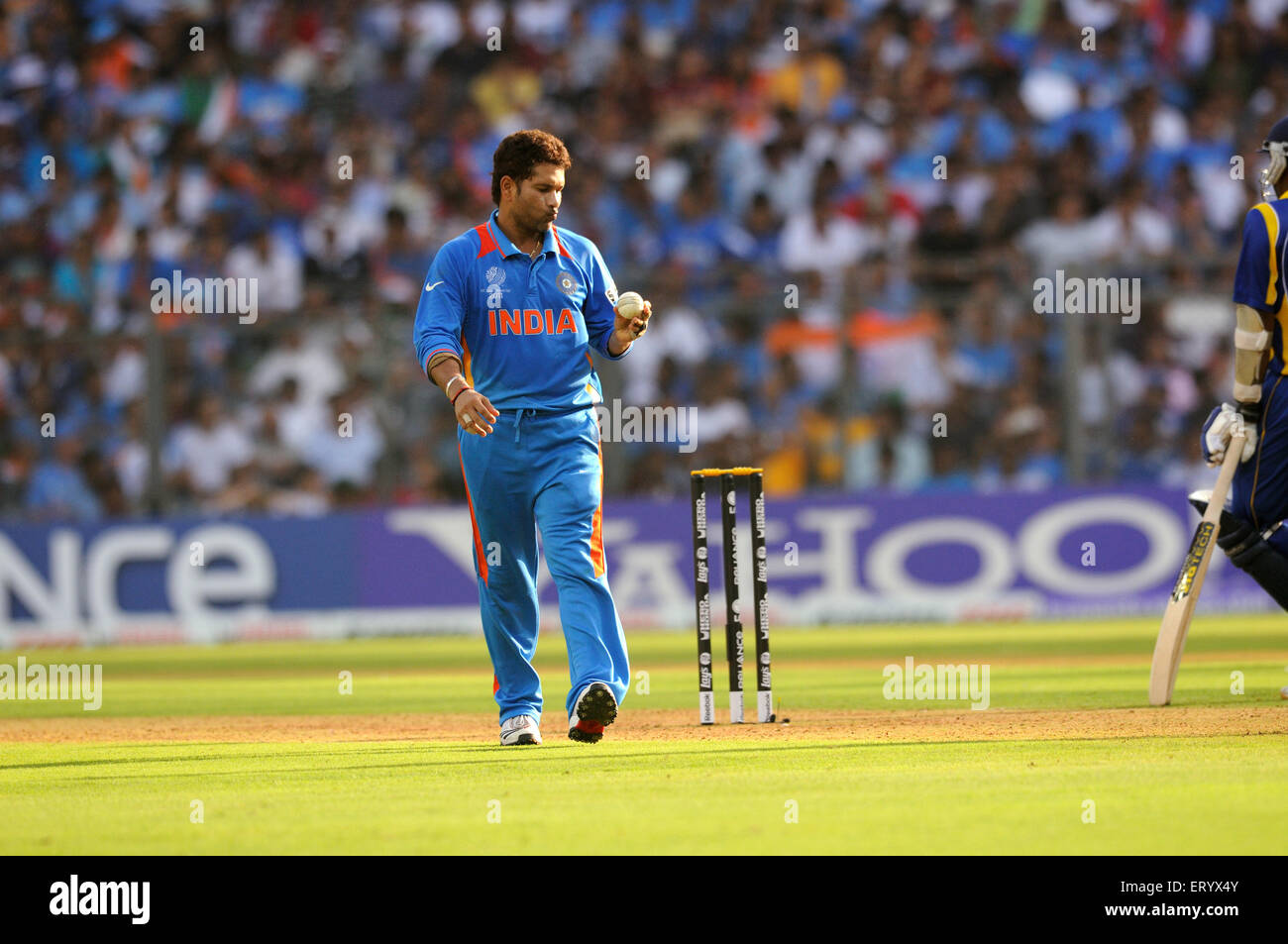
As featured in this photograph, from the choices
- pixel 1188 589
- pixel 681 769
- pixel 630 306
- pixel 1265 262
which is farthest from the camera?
pixel 1188 589

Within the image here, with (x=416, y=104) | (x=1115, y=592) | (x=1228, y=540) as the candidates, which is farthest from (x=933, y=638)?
(x=416, y=104)

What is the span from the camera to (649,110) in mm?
22375

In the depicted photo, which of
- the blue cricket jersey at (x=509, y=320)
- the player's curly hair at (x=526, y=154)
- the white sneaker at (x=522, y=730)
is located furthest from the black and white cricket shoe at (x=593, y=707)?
the player's curly hair at (x=526, y=154)

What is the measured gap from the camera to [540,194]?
28.4 feet

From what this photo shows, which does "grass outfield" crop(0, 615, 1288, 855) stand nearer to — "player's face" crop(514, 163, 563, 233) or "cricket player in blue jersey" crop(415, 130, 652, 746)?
"cricket player in blue jersey" crop(415, 130, 652, 746)

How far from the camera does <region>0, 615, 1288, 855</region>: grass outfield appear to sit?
6016 millimetres

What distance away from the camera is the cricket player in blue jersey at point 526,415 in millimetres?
8578

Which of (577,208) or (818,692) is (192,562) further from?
(818,692)

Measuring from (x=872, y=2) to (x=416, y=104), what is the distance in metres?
5.85

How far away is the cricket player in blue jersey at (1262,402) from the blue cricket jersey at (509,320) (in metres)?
3.19

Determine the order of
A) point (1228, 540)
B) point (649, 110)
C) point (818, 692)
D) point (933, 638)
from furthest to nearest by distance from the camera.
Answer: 1. point (649, 110)
2. point (933, 638)
3. point (818, 692)
4. point (1228, 540)

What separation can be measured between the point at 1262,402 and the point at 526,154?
12.9ft

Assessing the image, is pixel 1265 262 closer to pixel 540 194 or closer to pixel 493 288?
pixel 540 194

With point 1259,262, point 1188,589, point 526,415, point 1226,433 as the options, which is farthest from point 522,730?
point 1259,262
